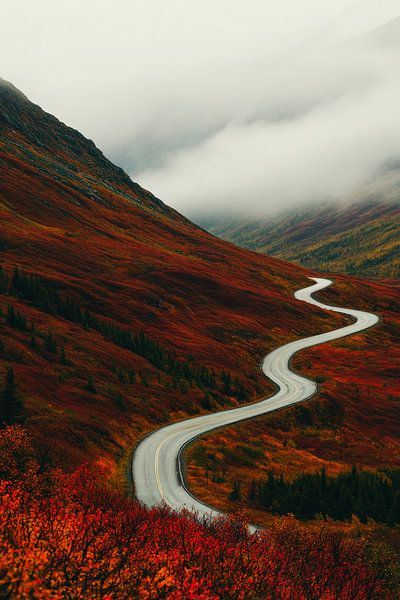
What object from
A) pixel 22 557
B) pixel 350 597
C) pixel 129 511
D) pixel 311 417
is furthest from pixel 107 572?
pixel 311 417

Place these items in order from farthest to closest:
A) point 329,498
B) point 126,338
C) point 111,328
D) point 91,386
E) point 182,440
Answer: point 111,328, point 126,338, point 91,386, point 182,440, point 329,498

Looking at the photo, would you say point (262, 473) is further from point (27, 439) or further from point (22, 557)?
point (22, 557)

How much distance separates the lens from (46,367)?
2665 inches

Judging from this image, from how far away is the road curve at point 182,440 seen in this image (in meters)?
46.0

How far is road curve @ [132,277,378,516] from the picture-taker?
46.0m

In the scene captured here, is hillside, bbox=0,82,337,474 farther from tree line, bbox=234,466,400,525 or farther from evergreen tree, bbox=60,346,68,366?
tree line, bbox=234,466,400,525

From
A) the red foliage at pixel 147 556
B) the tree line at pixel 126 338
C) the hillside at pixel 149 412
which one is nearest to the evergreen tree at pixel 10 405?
the hillside at pixel 149 412

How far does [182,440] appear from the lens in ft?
206

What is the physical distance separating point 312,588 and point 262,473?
32998 millimetres

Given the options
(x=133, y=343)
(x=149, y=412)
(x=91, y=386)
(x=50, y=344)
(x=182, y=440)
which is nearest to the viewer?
(x=182, y=440)

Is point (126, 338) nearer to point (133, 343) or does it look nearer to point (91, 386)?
point (133, 343)

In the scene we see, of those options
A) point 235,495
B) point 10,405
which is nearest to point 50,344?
point 10,405

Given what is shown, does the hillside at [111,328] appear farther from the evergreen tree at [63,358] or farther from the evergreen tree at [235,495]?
the evergreen tree at [235,495]

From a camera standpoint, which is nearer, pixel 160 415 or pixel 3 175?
pixel 160 415
